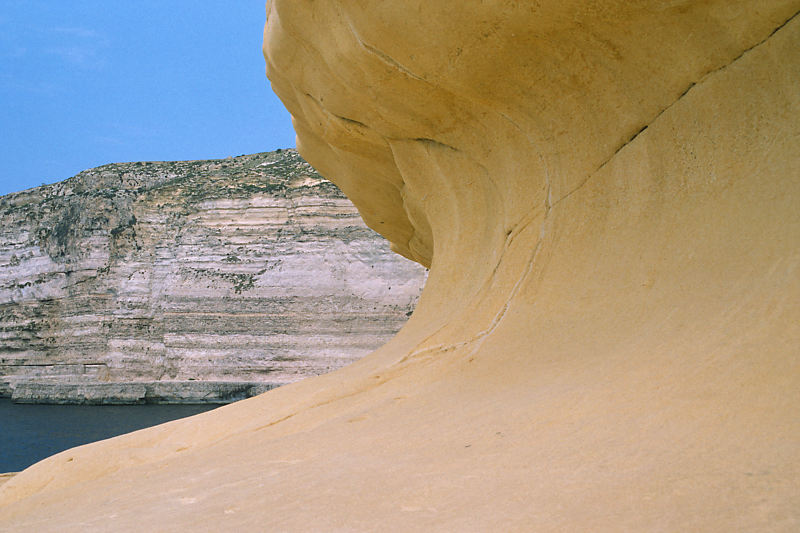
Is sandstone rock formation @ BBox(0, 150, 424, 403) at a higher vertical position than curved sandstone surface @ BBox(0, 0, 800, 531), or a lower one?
higher

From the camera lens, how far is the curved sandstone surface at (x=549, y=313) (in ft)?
3.54

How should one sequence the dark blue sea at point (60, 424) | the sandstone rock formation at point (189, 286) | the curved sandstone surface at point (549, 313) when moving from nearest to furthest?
the curved sandstone surface at point (549, 313), the dark blue sea at point (60, 424), the sandstone rock formation at point (189, 286)

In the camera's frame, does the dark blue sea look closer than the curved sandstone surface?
No

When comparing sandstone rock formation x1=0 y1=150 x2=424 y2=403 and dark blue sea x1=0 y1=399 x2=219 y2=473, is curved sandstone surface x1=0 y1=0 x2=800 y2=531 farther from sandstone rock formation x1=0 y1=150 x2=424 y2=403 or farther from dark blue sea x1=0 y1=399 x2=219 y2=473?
sandstone rock formation x1=0 y1=150 x2=424 y2=403

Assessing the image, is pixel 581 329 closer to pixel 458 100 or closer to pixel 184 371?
pixel 458 100

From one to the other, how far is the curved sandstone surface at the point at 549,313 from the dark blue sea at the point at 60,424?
5.35m

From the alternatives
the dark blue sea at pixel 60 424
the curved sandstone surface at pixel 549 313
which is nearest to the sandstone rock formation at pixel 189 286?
the dark blue sea at pixel 60 424

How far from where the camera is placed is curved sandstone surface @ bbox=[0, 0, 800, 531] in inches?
42.5

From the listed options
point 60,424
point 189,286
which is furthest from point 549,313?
point 189,286

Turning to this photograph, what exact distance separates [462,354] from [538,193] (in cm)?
74

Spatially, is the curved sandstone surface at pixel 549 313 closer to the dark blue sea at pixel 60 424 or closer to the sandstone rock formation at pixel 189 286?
the dark blue sea at pixel 60 424

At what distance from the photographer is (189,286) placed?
47.1ft

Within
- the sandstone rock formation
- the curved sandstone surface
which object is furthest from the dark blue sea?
the curved sandstone surface

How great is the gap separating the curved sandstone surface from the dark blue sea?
17.6 ft
